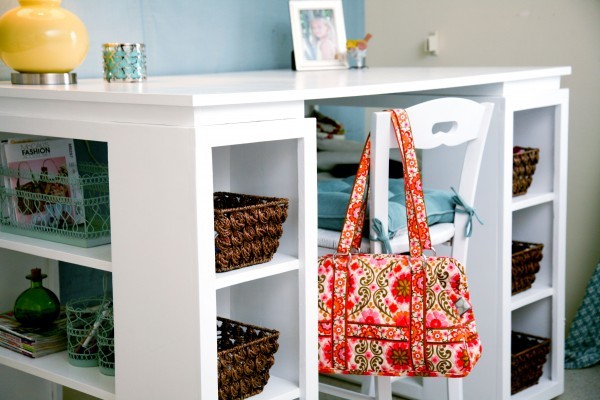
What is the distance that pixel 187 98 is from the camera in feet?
4.29

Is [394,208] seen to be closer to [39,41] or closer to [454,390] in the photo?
[454,390]

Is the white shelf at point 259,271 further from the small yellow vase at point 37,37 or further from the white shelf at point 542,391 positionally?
the white shelf at point 542,391

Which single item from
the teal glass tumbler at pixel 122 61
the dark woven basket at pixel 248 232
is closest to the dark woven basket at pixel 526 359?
the dark woven basket at pixel 248 232

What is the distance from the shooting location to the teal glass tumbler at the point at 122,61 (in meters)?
1.80

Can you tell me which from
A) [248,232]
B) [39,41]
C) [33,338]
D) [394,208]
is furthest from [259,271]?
[39,41]

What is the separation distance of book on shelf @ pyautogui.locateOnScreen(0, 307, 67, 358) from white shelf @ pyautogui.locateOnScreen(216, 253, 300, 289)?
512 mm

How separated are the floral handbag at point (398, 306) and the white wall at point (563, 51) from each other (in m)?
1.32

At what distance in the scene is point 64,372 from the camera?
5.46 ft

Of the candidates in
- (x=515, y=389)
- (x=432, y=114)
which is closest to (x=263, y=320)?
(x=432, y=114)

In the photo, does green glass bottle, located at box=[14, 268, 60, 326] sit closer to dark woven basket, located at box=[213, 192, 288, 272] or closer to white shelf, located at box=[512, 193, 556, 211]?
dark woven basket, located at box=[213, 192, 288, 272]

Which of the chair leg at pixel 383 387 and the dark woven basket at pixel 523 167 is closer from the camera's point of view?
the chair leg at pixel 383 387

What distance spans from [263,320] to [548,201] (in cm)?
102

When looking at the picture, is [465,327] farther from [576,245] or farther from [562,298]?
[576,245]

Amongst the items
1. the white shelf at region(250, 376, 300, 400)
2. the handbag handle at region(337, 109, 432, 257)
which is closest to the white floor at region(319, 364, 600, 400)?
the white shelf at region(250, 376, 300, 400)
